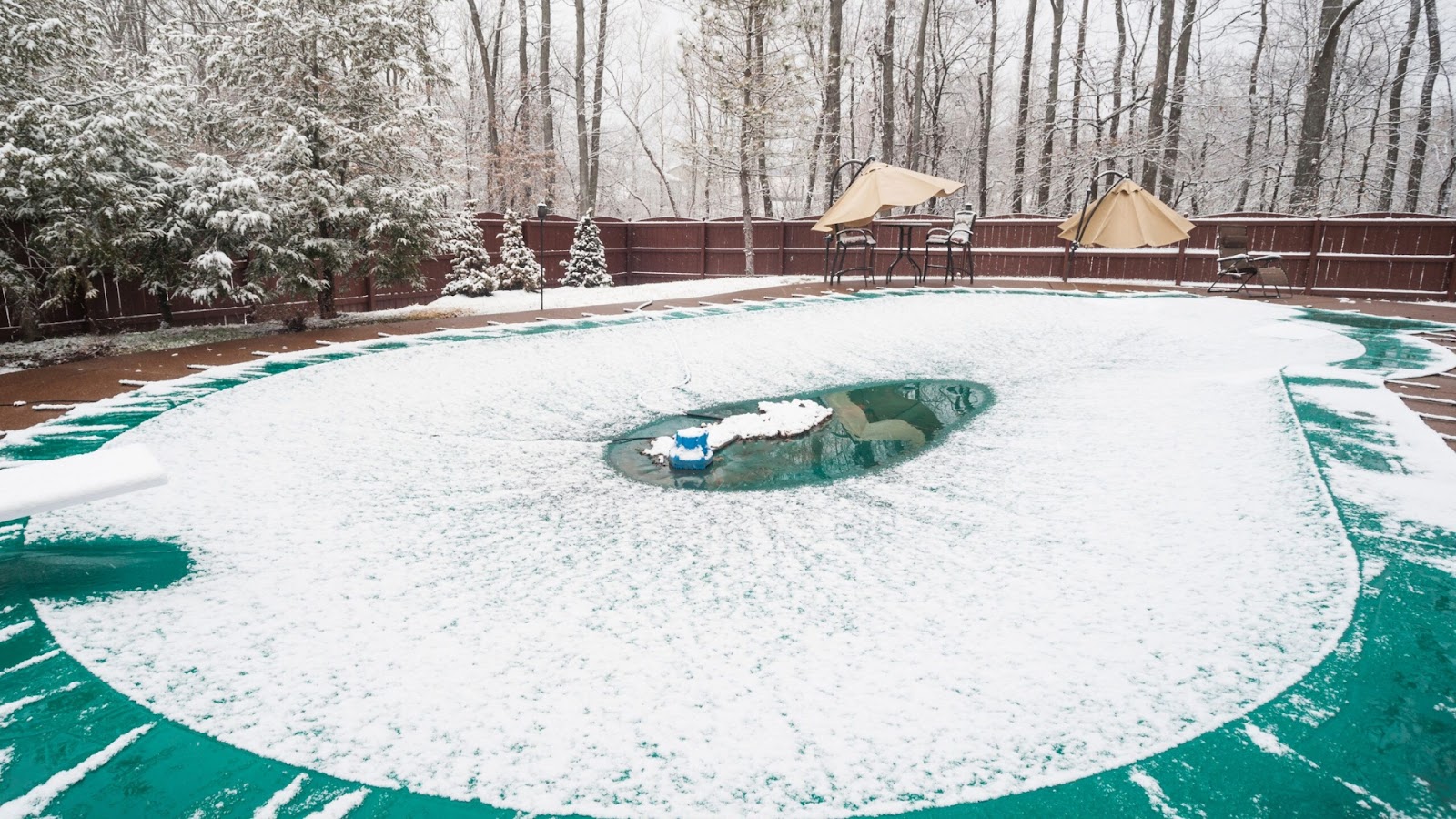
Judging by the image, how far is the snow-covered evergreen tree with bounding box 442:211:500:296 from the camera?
33.0 feet

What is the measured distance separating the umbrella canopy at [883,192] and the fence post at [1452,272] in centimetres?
631

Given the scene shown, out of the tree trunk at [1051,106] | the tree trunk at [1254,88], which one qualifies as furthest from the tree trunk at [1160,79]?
the tree trunk at [1254,88]

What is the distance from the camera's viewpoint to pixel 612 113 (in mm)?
21859

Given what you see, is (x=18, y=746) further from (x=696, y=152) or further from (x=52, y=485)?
(x=696, y=152)

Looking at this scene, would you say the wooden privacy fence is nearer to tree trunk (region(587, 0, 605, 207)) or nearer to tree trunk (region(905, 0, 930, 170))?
tree trunk (region(587, 0, 605, 207))

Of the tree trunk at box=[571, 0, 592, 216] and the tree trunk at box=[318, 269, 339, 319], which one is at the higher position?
the tree trunk at box=[571, 0, 592, 216]

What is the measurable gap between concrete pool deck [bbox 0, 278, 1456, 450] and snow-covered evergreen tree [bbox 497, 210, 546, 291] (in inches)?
84.4

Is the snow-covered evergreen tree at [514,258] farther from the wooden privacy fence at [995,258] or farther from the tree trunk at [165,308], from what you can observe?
the tree trunk at [165,308]

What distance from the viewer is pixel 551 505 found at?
279cm

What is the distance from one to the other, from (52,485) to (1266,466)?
415 centimetres

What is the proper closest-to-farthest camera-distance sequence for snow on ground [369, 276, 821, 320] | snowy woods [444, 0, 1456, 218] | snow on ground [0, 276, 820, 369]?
snow on ground [0, 276, 820, 369] → snow on ground [369, 276, 821, 320] → snowy woods [444, 0, 1456, 218]

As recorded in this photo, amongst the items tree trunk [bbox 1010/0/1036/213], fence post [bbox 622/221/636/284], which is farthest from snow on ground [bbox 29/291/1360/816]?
tree trunk [bbox 1010/0/1036/213]

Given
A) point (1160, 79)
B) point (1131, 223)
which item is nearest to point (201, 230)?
point (1131, 223)

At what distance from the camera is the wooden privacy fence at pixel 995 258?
7281mm
